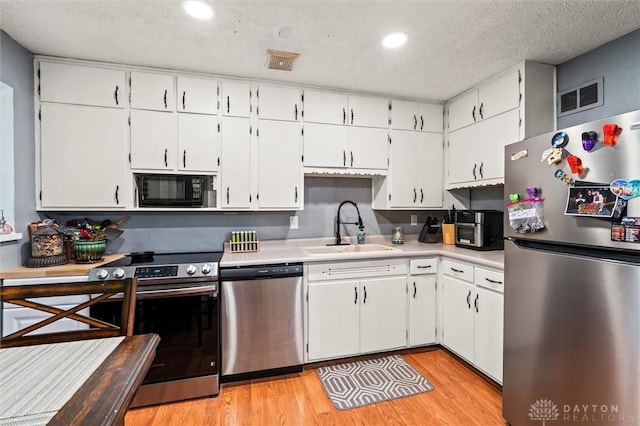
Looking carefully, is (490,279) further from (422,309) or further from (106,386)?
(106,386)

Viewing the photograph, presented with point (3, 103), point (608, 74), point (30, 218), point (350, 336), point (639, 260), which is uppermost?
point (608, 74)

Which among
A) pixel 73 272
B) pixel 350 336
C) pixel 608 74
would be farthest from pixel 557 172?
pixel 73 272

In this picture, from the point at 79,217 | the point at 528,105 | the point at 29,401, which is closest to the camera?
the point at 29,401

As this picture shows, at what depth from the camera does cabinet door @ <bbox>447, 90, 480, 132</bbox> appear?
270cm

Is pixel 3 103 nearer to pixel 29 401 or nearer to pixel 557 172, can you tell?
pixel 29 401

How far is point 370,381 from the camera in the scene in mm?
2207

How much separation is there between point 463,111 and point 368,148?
3.26ft

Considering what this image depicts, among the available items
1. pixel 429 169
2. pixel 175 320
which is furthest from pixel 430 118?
pixel 175 320

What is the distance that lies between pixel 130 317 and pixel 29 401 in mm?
521

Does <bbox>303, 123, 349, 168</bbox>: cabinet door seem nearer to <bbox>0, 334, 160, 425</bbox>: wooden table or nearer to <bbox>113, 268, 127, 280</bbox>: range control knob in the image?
<bbox>113, 268, 127, 280</bbox>: range control knob

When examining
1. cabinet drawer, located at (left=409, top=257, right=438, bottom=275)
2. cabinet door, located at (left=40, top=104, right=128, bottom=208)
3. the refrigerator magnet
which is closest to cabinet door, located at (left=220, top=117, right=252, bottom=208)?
cabinet door, located at (left=40, top=104, right=128, bottom=208)

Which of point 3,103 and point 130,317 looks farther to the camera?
point 3,103

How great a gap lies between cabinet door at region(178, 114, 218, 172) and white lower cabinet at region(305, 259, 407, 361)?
1225mm

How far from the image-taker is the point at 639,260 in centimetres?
115
